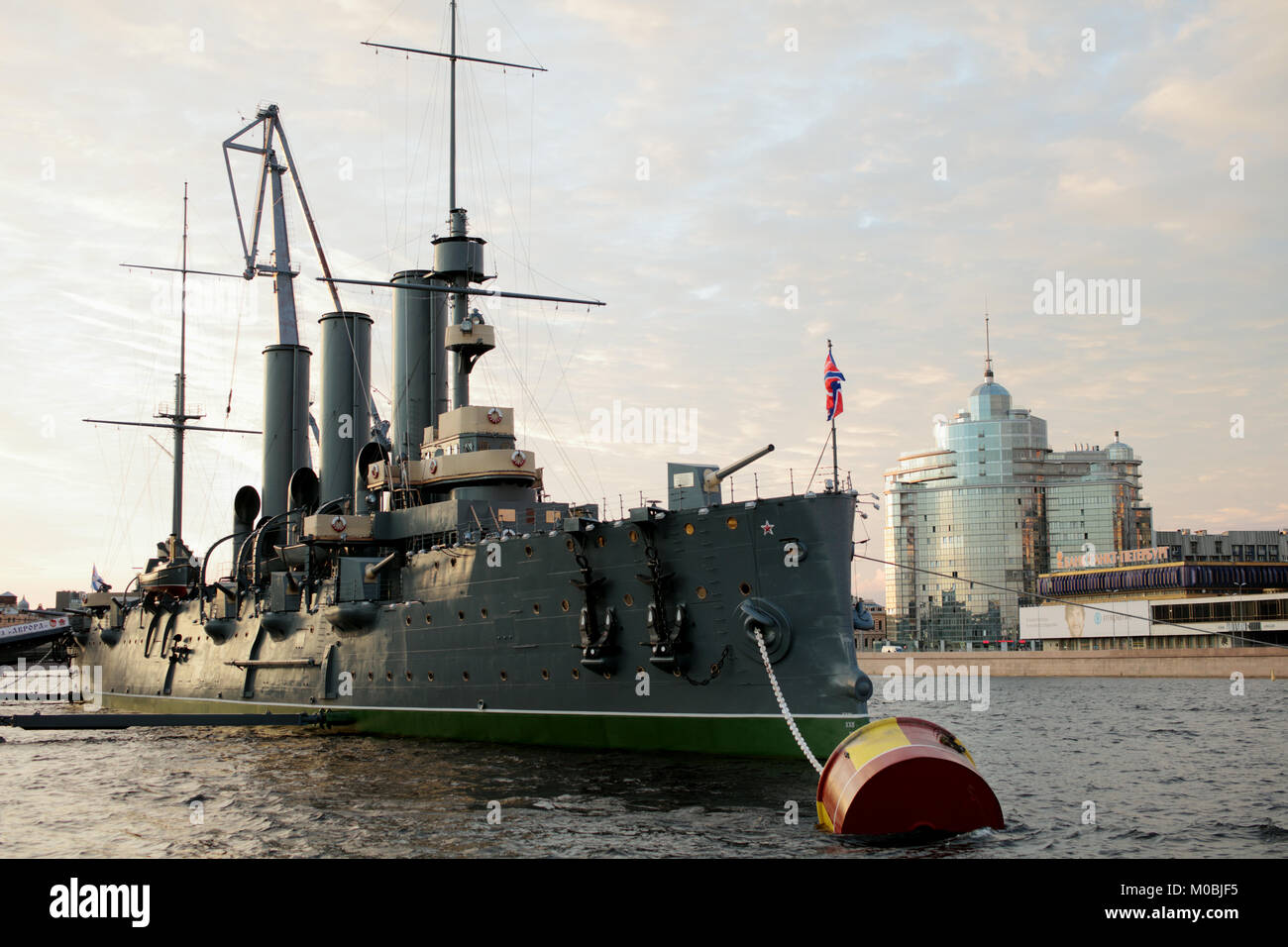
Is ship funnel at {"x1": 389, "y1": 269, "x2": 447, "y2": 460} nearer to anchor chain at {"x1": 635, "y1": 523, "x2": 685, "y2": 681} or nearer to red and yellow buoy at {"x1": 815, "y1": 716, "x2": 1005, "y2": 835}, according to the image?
anchor chain at {"x1": 635, "y1": 523, "x2": 685, "y2": 681}

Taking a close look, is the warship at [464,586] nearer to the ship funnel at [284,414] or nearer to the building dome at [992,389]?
the ship funnel at [284,414]

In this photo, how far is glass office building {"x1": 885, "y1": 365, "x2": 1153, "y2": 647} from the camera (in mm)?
140250

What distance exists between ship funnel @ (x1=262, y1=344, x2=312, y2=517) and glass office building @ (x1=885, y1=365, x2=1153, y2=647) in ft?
345

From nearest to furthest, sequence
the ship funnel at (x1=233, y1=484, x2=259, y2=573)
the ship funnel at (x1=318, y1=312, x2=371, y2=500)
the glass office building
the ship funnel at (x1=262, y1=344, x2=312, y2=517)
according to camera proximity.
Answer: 1. the ship funnel at (x1=318, y1=312, x2=371, y2=500)
2. the ship funnel at (x1=233, y1=484, x2=259, y2=573)
3. the ship funnel at (x1=262, y1=344, x2=312, y2=517)
4. the glass office building

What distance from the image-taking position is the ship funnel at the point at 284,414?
46188 millimetres

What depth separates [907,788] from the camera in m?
13.7

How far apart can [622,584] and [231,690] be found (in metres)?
20.9

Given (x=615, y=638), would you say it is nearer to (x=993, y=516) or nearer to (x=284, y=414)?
(x=284, y=414)

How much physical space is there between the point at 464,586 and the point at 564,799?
9.68 meters

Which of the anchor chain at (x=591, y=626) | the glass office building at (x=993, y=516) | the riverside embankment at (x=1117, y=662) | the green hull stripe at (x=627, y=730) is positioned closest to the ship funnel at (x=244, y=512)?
the green hull stripe at (x=627, y=730)

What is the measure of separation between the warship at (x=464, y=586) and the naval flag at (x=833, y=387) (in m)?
1.58

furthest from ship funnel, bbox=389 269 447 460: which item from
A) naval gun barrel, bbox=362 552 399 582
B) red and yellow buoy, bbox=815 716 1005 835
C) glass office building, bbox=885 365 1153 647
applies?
glass office building, bbox=885 365 1153 647

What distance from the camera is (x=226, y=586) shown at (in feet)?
133
